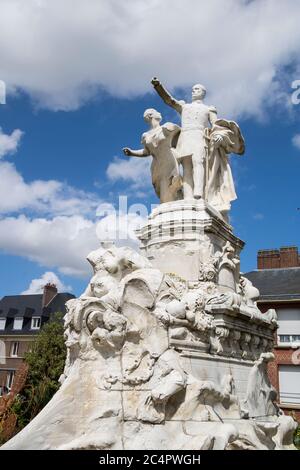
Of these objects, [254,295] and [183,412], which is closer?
[183,412]

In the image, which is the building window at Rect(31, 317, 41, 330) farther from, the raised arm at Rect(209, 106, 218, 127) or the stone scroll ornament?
the stone scroll ornament

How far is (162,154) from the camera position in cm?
887

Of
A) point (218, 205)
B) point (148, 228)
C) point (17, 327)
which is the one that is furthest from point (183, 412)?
point (17, 327)

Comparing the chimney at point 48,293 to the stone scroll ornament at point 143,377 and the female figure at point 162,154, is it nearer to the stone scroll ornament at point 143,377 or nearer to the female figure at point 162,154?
the female figure at point 162,154

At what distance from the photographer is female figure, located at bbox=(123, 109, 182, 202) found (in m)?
8.71

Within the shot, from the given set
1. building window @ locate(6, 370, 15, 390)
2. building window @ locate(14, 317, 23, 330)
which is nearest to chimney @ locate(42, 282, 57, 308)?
building window @ locate(14, 317, 23, 330)

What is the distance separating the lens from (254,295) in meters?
8.77

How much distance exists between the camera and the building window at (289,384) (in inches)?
872

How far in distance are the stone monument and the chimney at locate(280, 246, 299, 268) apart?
62.2 ft

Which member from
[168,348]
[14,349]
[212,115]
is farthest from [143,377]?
[14,349]

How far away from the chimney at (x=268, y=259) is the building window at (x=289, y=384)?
6550mm

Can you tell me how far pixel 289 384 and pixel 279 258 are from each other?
24.7ft

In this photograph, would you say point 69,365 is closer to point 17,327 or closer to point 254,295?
point 254,295
